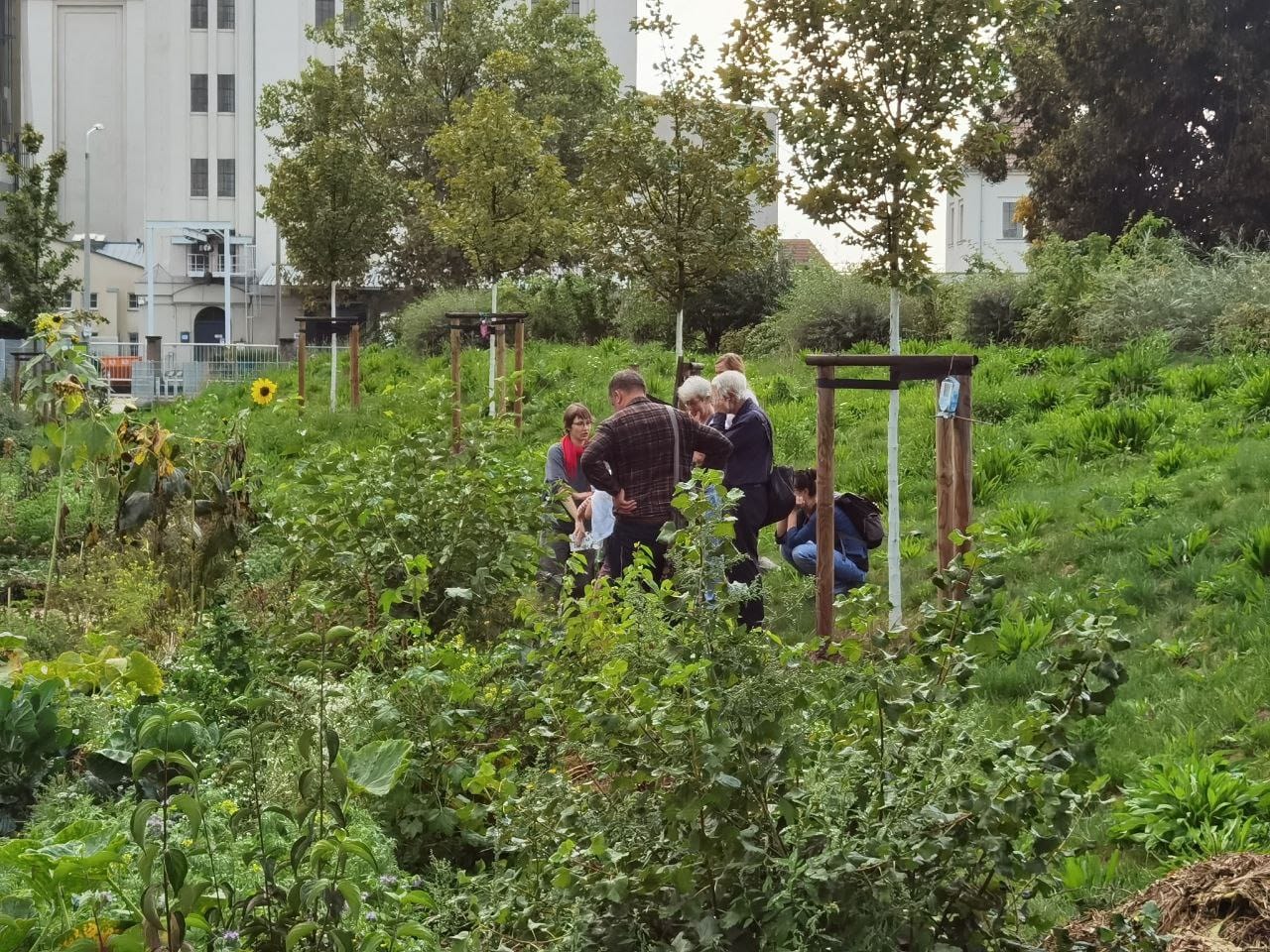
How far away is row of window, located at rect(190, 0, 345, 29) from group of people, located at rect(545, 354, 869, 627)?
5074 cm

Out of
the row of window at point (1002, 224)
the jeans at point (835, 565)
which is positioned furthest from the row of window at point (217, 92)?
the jeans at point (835, 565)

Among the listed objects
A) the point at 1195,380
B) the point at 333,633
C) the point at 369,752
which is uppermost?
the point at 1195,380

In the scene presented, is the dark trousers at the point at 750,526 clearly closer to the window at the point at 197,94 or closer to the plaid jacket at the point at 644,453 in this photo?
the plaid jacket at the point at 644,453

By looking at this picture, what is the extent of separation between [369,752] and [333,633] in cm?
42

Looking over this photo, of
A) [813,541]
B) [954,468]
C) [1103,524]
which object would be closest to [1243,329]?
[1103,524]

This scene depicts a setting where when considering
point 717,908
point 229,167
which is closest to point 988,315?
point 717,908

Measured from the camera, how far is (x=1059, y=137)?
32.7m

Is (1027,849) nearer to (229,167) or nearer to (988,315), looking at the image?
(988,315)

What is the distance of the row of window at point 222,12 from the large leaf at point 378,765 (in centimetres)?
5684

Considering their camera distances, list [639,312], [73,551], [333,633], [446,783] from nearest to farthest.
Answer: [333,633]
[446,783]
[73,551]
[639,312]

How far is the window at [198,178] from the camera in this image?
57469 mm

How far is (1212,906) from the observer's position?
13.4ft

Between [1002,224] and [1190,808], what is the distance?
66175 mm

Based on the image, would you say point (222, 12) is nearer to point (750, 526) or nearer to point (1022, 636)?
point (750, 526)
